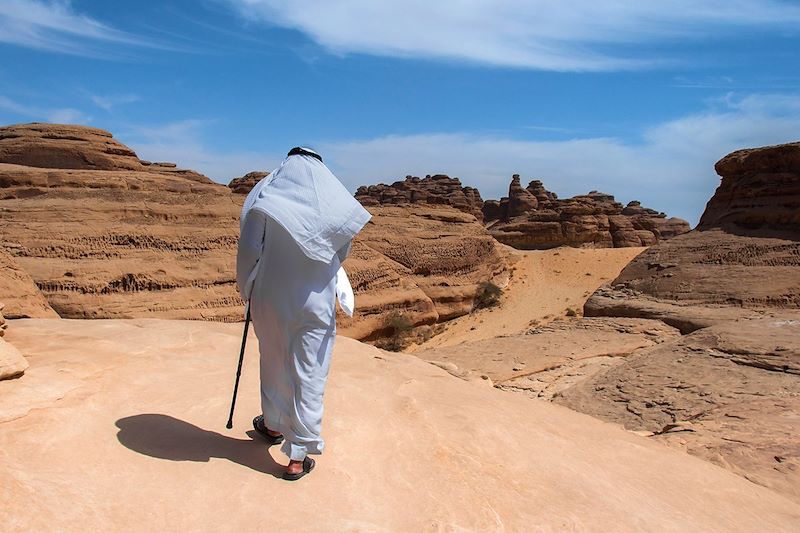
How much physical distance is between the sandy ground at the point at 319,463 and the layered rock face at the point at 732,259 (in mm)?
8287

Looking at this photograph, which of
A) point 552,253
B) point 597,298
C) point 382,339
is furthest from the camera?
point 552,253

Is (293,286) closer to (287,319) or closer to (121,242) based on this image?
(287,319)

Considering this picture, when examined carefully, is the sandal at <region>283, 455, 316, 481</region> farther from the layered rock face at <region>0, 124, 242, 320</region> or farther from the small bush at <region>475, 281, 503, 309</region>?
the small bush at <region>475, 281, 503, 309</region>

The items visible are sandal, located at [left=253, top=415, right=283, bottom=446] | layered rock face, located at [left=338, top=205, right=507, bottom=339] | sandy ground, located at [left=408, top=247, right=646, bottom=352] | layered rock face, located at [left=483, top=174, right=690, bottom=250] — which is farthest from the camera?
layered rock face, located at [left=483, top=174, right=690, bottom=250]

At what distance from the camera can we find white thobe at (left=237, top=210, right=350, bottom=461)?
2764mm

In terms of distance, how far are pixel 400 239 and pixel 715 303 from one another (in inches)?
303

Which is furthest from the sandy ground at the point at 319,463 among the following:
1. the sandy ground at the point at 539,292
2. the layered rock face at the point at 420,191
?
the layered rock face at the point at 420,191

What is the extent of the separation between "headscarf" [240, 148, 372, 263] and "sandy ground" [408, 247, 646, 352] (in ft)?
35.2

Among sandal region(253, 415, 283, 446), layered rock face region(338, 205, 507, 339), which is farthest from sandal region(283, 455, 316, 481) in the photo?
layered rock face region(338, 205, 507, 339)

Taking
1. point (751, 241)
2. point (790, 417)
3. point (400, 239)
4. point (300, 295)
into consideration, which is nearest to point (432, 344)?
point (400, 239)

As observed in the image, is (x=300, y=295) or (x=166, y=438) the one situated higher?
(x=300, y=295)

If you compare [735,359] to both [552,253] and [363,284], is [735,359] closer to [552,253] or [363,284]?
[363,284]

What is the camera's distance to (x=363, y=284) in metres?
13.5

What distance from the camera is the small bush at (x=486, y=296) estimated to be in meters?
17.0
